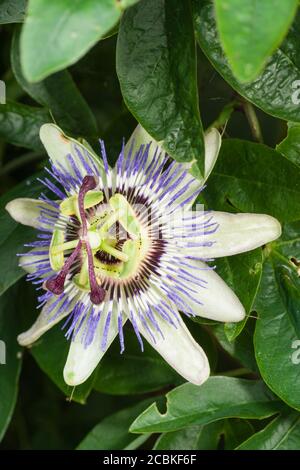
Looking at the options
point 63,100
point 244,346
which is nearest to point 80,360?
point 244,346

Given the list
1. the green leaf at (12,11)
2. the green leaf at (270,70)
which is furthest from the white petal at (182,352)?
the green leaf at (12,11)

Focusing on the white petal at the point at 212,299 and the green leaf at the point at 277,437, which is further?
the green leaf at the point at 277,437

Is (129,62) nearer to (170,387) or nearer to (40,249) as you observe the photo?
(40,249)

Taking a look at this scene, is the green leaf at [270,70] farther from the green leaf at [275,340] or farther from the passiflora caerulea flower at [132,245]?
the green leaf at [275,340]

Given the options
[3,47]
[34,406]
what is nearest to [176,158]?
[3,47]

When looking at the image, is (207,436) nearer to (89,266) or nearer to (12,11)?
(89,266)

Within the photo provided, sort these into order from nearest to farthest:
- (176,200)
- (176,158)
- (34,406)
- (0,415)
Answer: (176,158) → (176,200) → (0,415) → (34,406)
